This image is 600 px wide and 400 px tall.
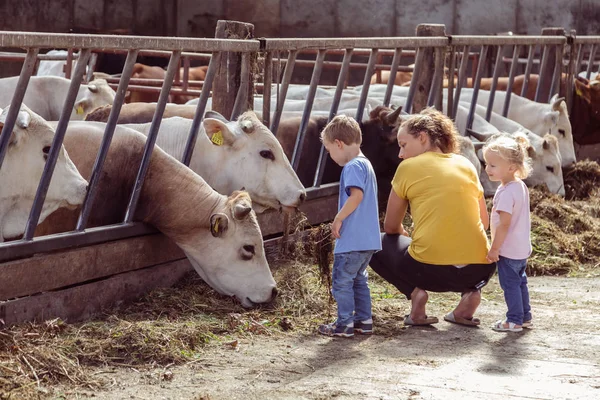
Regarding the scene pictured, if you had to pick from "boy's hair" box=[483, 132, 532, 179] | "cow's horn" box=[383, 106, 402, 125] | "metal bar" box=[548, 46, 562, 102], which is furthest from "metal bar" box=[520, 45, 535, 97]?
"boy's hair" box=[483, 132, 532, 179]

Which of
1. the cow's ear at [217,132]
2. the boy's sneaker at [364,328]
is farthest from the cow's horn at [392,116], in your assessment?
the boy's sneaker at [364,328]

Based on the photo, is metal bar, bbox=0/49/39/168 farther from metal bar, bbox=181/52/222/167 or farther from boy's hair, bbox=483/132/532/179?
boy's hair, bbox=483/132/532/179

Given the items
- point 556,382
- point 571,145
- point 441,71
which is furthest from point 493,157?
point 571,145

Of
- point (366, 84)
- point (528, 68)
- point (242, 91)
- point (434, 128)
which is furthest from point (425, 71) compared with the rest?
point (434, 128)

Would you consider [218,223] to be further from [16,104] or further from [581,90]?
[581,90]

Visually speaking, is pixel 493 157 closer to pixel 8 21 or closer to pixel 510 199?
pixel 510 199

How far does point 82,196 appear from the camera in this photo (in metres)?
5.38

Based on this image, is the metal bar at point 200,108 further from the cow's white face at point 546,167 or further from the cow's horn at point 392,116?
the cow's white face at point 546,167

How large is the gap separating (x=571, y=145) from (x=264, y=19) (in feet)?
30.6

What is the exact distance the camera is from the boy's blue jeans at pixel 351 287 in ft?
16.9

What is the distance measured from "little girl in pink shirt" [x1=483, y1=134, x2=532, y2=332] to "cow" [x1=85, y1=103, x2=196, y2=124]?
113 inches

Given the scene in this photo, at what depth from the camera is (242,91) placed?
21.8 feet

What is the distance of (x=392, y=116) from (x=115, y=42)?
3.33m

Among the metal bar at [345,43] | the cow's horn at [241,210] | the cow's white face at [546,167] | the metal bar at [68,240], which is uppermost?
the metal bar at [345,43]
